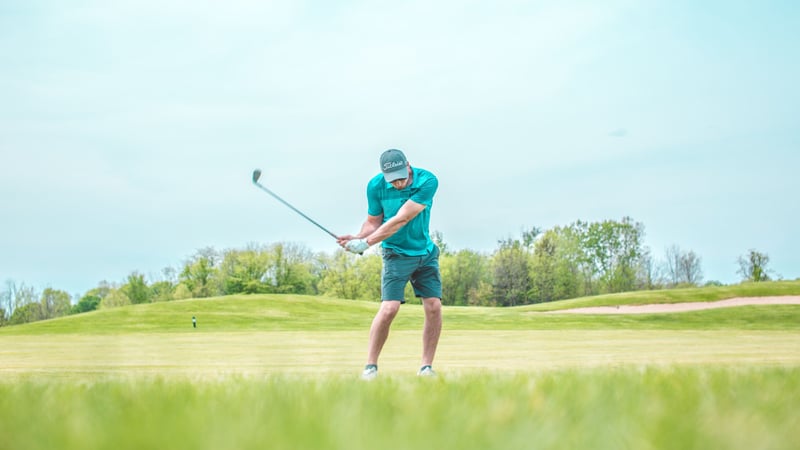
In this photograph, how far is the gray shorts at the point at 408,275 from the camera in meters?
7.67

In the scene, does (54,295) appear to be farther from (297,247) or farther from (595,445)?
(595,445)

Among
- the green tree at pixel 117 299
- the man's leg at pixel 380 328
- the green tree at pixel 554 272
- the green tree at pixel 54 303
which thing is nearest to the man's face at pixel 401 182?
the man's leg at pixel 380 328

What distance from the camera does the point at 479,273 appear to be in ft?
268

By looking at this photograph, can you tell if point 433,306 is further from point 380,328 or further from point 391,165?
point 391,165

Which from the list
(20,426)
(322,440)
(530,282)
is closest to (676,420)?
(322,440)

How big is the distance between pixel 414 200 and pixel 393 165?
1.32 ft

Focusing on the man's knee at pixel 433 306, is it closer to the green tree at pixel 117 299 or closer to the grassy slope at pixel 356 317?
the grassy slope at pixel 356 317

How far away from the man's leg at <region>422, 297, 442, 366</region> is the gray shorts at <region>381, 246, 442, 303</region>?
88 mm

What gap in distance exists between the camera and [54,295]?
83.6 metres

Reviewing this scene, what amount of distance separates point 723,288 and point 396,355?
30.1m

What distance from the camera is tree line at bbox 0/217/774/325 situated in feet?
250

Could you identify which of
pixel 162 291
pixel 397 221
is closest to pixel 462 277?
pixel 162 291

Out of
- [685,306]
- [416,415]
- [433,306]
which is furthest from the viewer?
[685,306]

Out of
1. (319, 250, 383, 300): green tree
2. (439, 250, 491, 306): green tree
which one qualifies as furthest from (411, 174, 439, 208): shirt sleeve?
(439, 250, 491, 306): green tree
